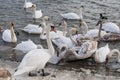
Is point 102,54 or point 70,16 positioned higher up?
point 70,16

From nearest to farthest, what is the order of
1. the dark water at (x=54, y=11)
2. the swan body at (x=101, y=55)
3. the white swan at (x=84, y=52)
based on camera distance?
the swan body at (x=101, y=55) → the white swan at (x=84, y=52) → the dark water at (x=54, y=11)

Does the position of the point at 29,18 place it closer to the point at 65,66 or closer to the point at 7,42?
the point at 7,42

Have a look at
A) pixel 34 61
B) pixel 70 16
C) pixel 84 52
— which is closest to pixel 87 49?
pixel 84 52

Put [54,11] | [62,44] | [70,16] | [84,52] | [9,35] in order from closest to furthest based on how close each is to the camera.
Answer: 1. [84,52]
2. [62,44]
3. [9,35]
4. [70,16]
5. [54,11]

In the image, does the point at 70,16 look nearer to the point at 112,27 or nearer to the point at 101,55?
the point at 112,27

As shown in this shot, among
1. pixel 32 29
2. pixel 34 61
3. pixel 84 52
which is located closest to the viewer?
pixel 34 61

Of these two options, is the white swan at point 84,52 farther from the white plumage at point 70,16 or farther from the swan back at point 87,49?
the white plumage at point 70,16

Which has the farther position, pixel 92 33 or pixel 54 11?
pixel 54 11

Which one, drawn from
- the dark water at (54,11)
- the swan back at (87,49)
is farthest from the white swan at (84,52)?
the dark water at (54,11)

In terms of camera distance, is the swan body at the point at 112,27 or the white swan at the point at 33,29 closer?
the white swan at the point at 33,29

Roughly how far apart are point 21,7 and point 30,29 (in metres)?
5.50

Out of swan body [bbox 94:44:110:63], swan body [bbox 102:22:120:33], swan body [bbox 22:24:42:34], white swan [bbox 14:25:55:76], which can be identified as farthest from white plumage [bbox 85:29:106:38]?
white swan [bbox 14:25:55:76]

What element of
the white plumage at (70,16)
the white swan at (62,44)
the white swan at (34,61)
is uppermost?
the white swan at (34,61)

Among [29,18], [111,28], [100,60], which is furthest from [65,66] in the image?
[29,18]
